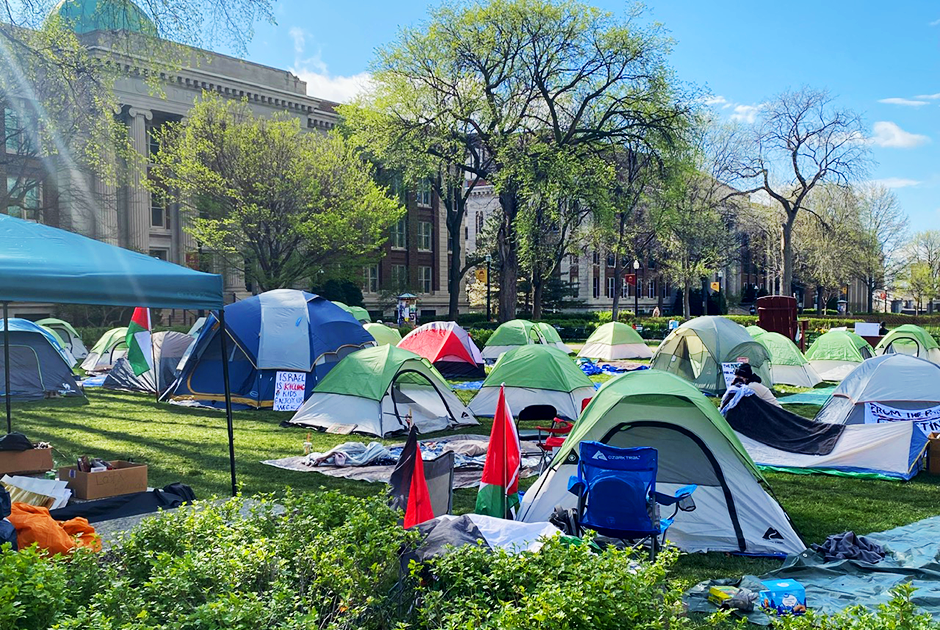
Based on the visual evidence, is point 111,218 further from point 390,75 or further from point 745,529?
point 745,529

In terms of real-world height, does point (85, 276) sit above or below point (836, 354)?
above

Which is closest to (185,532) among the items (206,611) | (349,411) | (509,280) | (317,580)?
(317,580)

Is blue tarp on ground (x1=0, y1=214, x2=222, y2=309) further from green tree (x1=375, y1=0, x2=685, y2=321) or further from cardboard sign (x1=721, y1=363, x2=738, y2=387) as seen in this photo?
green tree (x1=375, y1=0, x2=685, y2=321)

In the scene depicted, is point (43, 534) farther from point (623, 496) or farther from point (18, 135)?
point (18, 135)

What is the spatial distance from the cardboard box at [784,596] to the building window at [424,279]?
4682 cm

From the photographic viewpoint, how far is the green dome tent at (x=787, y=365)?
752 inches

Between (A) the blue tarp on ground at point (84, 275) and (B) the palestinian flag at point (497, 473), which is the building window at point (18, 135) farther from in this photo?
(B) the palestinian flag at point (497, 473)

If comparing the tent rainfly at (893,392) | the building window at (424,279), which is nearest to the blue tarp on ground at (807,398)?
the tent rainfly at (893,392)

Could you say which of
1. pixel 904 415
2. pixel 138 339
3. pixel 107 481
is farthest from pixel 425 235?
pixel 107 481

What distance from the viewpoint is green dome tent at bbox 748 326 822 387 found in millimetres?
19094

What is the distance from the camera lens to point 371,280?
48.9m

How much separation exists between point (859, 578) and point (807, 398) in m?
11.5

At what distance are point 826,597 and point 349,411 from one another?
8169 millimetres

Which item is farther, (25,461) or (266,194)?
(266,194)
